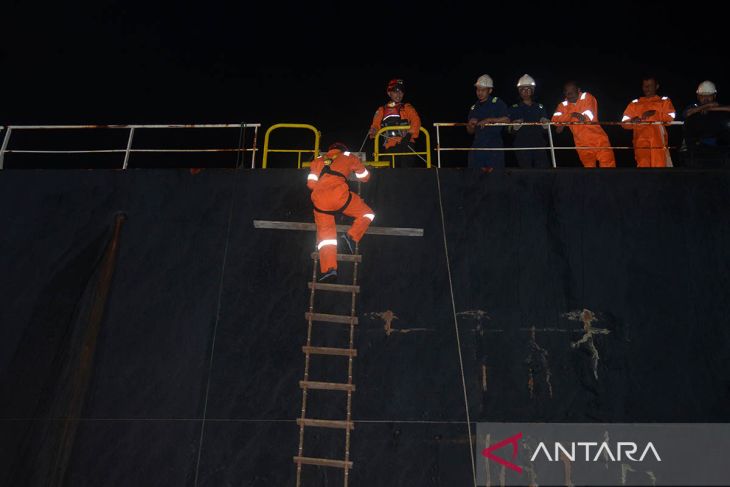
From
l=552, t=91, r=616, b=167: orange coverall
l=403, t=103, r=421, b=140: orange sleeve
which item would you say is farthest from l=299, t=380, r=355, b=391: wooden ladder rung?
l=552, t=91, r=616, b=167: orange coverall

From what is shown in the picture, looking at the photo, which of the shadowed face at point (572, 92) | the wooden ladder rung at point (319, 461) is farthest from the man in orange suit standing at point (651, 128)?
the wooden ladder rung at point (319, 461)

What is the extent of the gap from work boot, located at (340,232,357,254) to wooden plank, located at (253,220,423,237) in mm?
82

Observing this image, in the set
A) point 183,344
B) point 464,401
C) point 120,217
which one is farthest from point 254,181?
point 464,401

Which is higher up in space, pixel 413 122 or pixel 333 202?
pixel 413 122

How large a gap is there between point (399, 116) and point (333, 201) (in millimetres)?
2150

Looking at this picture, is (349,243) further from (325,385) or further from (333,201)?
(325,385)

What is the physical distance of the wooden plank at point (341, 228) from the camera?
20.2ft

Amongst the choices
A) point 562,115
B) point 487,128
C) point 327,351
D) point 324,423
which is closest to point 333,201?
point 327,351

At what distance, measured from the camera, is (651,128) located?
762cm

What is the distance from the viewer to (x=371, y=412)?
17.8 ft

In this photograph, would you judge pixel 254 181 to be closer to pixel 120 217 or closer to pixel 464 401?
pixel 120 217

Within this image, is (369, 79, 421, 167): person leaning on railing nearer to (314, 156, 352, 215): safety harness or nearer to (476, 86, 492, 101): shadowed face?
(476, 86, 492, 101): shadowed face

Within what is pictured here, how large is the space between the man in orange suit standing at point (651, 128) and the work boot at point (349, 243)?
407cm

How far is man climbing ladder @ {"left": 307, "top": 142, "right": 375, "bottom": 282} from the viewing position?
5.87 metres
